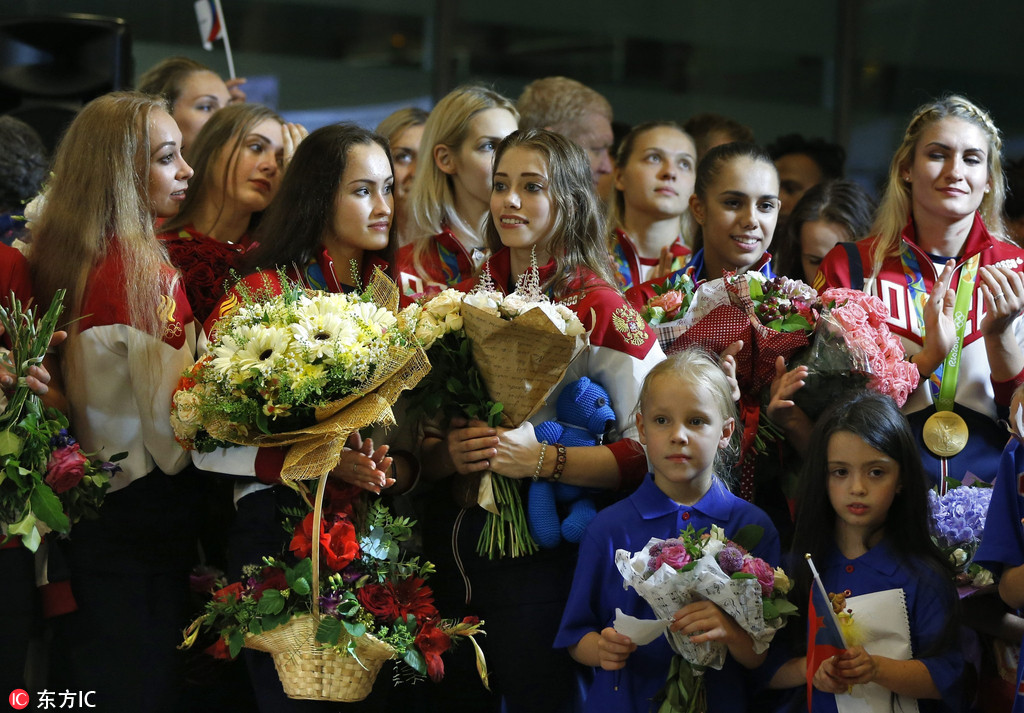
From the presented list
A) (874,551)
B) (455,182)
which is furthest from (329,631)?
(455,182)

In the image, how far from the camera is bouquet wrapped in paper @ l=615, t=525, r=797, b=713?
7.80 feet

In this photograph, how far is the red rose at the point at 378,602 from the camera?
258cm

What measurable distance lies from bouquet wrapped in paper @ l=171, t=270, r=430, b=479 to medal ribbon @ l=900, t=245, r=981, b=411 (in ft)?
4.55

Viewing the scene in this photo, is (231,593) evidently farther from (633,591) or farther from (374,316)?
(633,591)

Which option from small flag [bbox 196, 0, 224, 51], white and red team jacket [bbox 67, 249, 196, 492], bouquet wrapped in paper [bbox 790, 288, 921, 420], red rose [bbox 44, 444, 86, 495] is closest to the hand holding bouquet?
red rose [bbox 44, 444, 86, 495]

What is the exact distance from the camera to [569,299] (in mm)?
2973

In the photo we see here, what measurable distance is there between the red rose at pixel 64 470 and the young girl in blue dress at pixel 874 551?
1.63 meters

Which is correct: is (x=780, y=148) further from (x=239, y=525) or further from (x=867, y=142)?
(x=239, y=525)

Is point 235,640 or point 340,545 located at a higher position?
point 340,545

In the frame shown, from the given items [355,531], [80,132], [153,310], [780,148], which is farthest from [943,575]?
[780,148]

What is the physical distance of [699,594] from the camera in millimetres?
2439

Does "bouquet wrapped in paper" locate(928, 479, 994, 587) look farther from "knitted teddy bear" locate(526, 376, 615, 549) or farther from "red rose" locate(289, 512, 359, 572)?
"red rose" locate(289, 512, 359, 572)

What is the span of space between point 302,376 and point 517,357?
1.70ft

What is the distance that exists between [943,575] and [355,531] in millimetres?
1311
